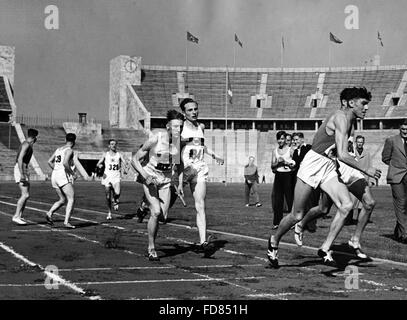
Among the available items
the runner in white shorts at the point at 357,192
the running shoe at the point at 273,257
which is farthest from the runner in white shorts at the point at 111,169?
the running shoe at the point at 273,257

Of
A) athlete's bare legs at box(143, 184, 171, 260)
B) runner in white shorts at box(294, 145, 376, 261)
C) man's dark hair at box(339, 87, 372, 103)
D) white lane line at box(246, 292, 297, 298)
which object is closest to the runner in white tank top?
athlete's bare legs at box(143, 184, 171, 260)

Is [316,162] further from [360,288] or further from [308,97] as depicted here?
[308,97]

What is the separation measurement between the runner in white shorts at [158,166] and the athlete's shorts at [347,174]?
8.07 ft

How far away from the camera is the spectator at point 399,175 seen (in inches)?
453

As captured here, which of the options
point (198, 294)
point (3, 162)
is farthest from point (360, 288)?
point (3, 162)

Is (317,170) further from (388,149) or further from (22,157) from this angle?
Answer: (22,157)

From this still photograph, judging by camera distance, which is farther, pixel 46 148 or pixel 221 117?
pixel 221 117

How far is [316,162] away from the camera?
8.17m

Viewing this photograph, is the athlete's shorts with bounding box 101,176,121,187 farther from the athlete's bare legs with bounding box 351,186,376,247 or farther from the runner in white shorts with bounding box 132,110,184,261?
the athlete's bare legs with bounding box 351,186,376,247

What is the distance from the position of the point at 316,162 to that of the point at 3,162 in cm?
4970

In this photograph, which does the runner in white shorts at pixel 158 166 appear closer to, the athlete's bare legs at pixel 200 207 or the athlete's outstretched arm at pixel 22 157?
the athlete's bare legs at pixel 200 207

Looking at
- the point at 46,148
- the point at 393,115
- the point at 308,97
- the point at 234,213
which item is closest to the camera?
the point at 234,213

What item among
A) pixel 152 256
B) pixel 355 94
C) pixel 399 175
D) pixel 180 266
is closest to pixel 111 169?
pixel 399 175
